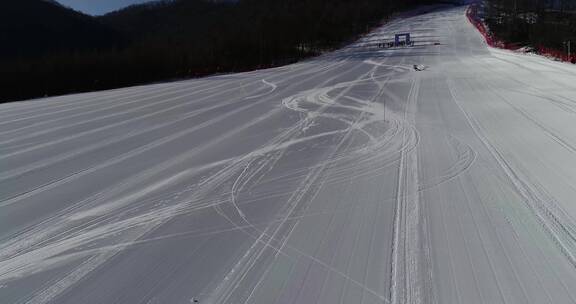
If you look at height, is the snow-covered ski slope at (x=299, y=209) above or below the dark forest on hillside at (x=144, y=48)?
below

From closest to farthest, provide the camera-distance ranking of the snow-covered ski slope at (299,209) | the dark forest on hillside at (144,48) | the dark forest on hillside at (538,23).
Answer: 1. the snow-covered ski slope at (299,209)
2. the dark forest on hillside at (538,23)
3. the dark forest on hillside at (144,48)

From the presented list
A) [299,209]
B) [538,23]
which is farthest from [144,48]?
[299,209]

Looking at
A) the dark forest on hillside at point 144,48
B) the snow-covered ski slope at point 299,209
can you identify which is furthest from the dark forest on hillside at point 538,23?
the snow-covered ski slope at point 299,209

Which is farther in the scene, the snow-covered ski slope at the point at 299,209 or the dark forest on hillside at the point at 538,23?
the dark forest on hillside at the point at 538,23

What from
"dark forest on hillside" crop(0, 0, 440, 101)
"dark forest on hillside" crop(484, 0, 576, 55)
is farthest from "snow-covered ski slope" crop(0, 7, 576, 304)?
"dark forest on hillside" crop(484, 0, 576, 55)

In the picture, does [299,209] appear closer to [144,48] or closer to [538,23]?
[144,48]

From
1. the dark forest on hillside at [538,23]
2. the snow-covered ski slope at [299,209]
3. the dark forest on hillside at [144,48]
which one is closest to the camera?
the snow-covered ski slope at [299,209]

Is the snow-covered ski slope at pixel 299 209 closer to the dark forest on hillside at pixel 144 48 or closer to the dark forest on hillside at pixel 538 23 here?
the dark forest on hillside at pixel 144 48

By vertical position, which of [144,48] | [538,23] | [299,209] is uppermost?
[144,48]
